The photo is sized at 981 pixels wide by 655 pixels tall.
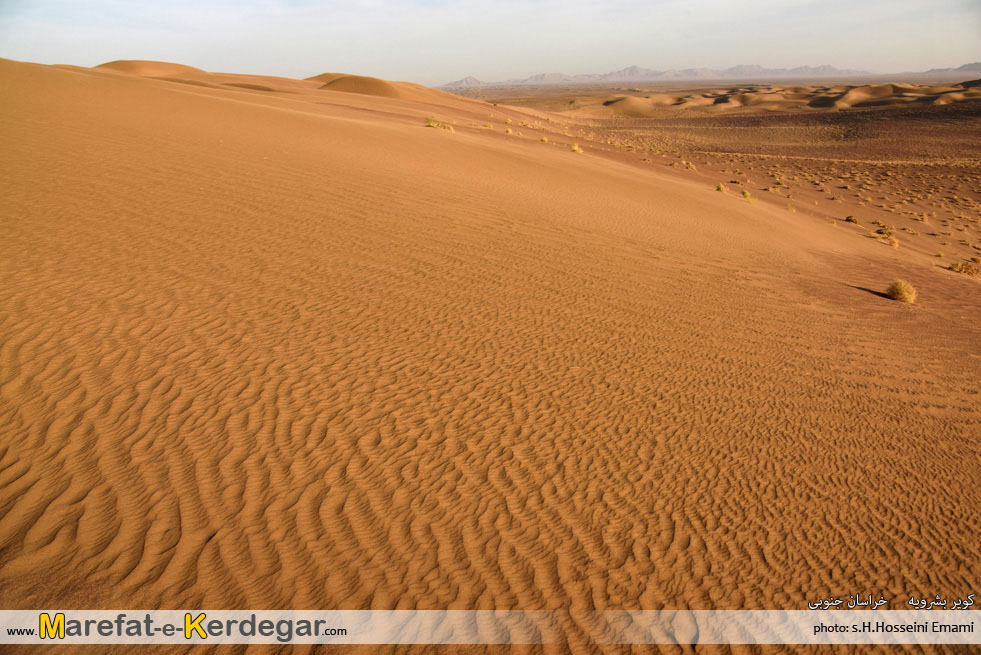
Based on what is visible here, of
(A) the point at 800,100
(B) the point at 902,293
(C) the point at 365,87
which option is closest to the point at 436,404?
(B) the point at 902,293

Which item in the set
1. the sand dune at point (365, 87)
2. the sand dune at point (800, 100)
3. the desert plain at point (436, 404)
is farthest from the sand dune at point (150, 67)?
the desert plain at point (436, 404)

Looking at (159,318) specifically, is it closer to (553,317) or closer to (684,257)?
(553,317)

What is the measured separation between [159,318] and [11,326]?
133cm

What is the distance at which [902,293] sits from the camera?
411 inches

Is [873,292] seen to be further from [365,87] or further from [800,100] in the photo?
[800,100]

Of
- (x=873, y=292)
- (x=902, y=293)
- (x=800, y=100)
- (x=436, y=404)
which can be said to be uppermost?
(x=800, y=100)

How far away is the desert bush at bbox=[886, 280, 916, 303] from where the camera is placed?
34.2ft

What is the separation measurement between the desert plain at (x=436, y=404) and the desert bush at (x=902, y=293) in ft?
0.55

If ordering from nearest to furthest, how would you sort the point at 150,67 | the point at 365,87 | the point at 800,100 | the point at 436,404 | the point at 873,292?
the point at 436,404
the point at 873,292
the point at 365,87
the point at 150,67
the point at 800,100

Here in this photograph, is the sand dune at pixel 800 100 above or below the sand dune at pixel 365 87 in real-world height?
below

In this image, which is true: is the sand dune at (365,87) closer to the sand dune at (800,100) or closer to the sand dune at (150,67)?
the sand dune at (150,67)

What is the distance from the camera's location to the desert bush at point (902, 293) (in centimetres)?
1042

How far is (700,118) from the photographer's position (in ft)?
248

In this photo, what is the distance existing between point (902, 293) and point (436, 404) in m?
9.55
